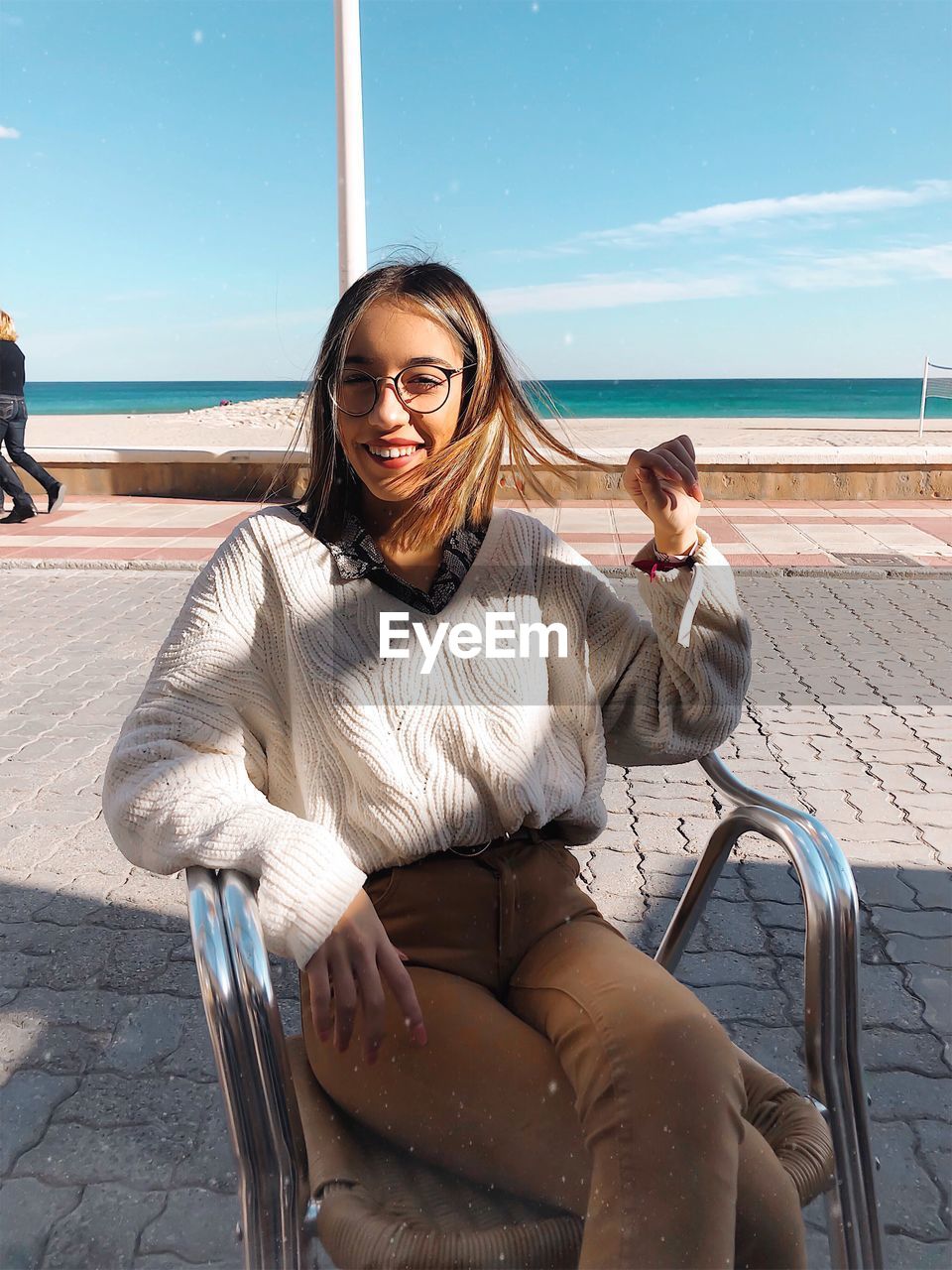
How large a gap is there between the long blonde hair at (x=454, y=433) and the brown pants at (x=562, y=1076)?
515 millimetres

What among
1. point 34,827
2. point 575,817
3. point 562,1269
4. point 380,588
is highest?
point 380,588

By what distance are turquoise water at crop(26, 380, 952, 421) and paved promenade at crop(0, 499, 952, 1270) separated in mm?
44467

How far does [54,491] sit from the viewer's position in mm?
11266

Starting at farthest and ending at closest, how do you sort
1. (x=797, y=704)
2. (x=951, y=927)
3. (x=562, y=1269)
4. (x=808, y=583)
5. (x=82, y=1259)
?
(x=808, y=583) → (x=797, y=704) → (x=951, y=927) → (x=82, y=1259) → (x=562, y=1269)

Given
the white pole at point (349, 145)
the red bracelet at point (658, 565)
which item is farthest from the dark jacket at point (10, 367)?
the red bracelet at point (658, 565)

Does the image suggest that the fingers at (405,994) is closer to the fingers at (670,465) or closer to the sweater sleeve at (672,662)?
the sweater sleeve at (672,662)

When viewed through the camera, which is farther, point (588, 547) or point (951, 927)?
point (588, 547)

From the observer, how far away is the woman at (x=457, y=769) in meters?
1.27

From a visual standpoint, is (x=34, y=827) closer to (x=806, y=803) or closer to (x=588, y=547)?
(x=806, y=803)

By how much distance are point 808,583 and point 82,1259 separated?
7.01 metres

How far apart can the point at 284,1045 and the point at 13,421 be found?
10095 mm

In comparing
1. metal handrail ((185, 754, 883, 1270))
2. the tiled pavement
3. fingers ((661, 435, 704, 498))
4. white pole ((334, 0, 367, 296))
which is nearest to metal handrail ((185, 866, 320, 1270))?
metal handrail ((185, 754, 883, 1270))

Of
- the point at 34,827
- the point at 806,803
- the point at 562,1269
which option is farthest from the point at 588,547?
the point at 562,1269

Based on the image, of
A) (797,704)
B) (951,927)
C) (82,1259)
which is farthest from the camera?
(797,704)
